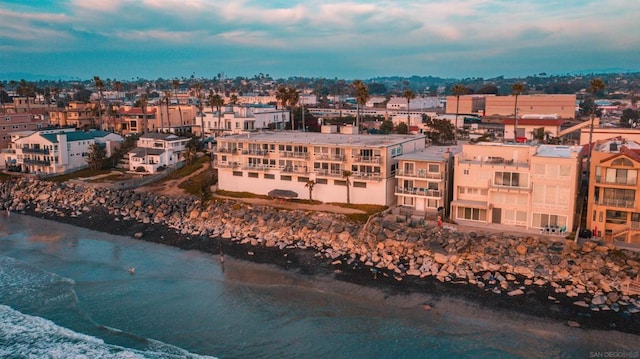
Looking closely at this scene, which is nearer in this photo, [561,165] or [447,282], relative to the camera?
[447,282]

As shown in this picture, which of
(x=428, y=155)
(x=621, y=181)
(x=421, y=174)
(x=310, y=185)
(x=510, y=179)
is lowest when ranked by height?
(x=310, y=185)

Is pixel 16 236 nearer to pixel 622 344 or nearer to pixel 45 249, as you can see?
pixel 45 249

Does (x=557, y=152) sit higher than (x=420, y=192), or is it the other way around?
(x=557, y=152)

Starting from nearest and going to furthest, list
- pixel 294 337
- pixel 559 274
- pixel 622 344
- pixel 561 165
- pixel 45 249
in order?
pixel 622 344
pixel 294 337
pixel 559 274
pixel 561 165
pixel 45 249

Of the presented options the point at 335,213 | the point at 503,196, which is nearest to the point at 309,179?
the point at 335,213

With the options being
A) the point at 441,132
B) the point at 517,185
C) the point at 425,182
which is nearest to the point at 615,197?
the point at 517,185

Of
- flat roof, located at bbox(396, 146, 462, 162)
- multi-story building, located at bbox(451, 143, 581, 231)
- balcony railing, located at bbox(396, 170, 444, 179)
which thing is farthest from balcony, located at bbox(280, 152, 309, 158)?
multi-story building, located at bbox(451, 143, 581, 231)

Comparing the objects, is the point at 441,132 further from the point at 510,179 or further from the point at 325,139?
the point at 510,179
